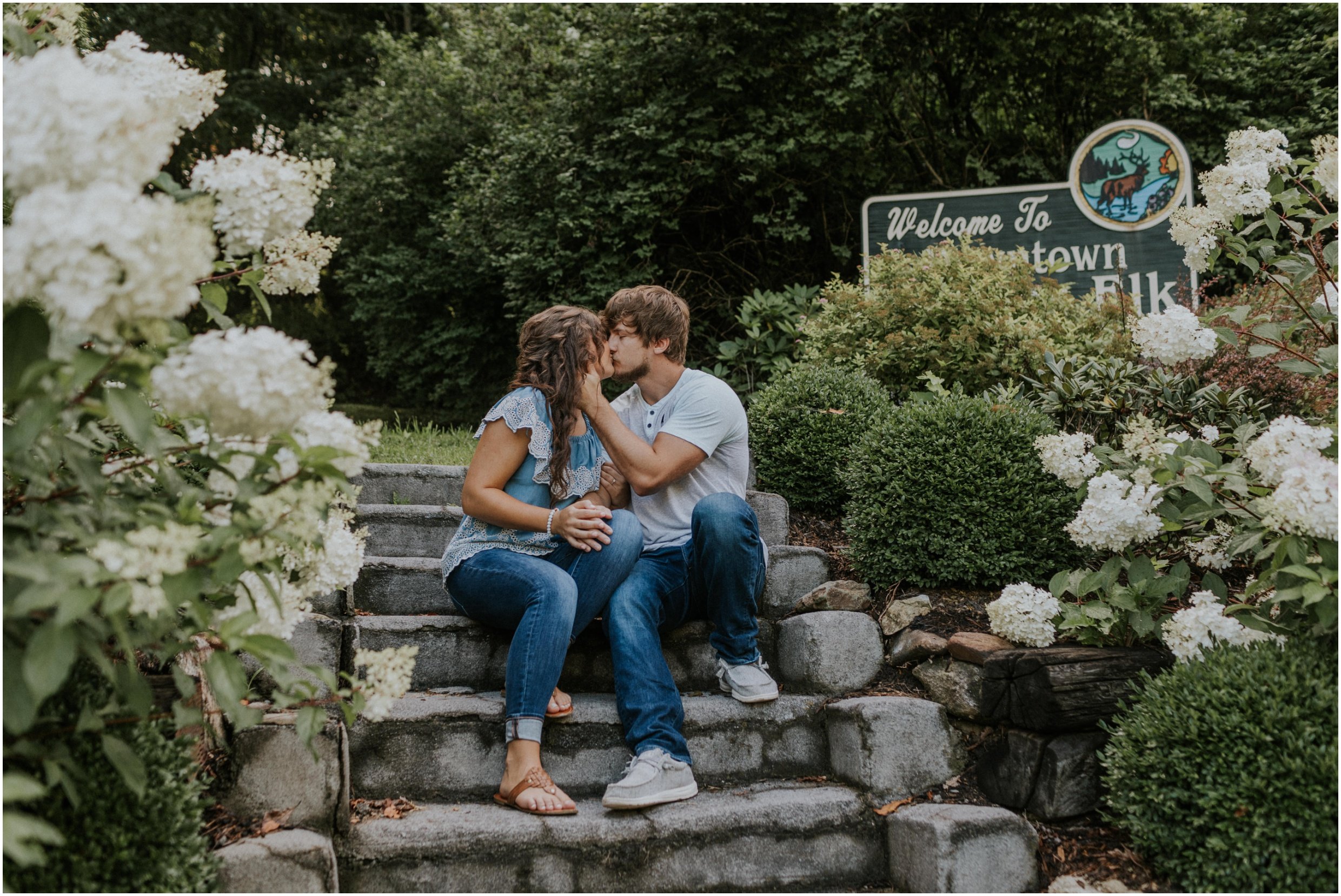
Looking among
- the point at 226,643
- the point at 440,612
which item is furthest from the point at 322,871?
the point at 440,612

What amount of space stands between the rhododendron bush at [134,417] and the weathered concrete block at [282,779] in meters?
0.35

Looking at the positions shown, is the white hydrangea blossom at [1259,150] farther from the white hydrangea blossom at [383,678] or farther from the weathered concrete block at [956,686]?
the white hydrangea blossom at [383,678]

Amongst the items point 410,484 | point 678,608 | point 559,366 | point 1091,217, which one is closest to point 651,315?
point 559,366

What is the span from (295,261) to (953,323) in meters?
3.05

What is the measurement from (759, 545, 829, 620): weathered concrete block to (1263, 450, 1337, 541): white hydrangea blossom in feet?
5.14

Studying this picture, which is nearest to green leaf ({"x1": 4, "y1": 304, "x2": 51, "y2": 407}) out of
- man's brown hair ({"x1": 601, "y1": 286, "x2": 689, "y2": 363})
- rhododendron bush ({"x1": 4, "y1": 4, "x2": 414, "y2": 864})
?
rhododendron bush ({"x1": 4, "y1": 4, "x2": 414, "y2": 864})

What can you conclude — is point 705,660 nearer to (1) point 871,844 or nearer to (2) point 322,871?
(1) point 871,844

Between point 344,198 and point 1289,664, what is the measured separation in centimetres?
843

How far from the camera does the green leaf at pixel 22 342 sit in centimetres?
125

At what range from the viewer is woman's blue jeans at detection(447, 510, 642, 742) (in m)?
2.29

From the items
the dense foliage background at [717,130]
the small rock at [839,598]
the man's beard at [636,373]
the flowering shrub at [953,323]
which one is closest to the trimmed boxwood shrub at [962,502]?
the small rock at [839,598]

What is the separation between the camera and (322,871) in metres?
1.83

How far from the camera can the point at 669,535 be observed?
2797 millimetres

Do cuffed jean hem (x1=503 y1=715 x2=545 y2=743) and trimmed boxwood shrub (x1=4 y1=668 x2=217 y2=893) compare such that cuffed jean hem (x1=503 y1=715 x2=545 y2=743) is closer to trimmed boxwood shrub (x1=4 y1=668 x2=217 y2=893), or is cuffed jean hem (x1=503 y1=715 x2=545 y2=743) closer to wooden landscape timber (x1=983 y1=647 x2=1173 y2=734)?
trimmed boxwood shrub (x1=4 y1=668 x2=217 y2=893)
